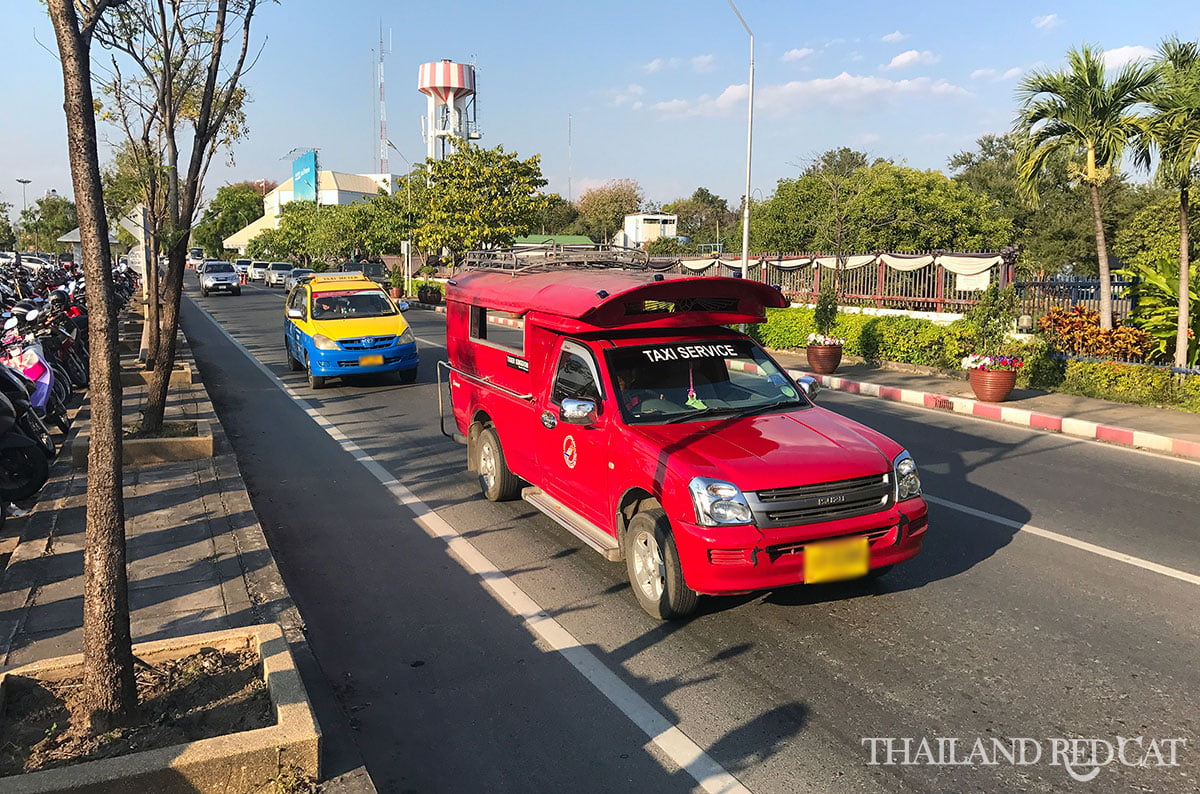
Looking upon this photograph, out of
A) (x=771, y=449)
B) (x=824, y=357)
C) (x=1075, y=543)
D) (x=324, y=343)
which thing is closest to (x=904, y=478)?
(x=771, y=449)

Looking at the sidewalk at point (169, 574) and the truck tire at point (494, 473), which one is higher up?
the truck tire at point (494, 473)

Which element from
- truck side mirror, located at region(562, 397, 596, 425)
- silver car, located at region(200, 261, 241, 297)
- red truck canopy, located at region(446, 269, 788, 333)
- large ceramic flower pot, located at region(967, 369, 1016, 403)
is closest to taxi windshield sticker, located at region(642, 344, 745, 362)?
red truck canopy, located at region(446, 269, 788, 333)

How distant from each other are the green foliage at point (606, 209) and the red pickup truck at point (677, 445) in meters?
83.1

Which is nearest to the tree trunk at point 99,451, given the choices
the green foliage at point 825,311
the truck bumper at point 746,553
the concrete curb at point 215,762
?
the concrete curb at point 215,762

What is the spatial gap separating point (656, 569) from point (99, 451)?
3086 millimetres

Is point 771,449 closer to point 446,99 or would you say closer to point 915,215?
point 915,215

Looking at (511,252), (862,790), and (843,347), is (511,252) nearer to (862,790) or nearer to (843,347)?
(862,790)

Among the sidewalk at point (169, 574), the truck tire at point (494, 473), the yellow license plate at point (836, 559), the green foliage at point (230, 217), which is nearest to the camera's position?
the sidewalk at point (169, 574)

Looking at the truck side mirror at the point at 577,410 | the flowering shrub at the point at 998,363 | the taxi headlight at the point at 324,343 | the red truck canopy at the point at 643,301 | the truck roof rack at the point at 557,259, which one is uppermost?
the truck roof rack at the point at 557,259

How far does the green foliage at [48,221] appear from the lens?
70.2 m

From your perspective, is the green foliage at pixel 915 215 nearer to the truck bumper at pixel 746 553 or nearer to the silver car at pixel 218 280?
the silver car at pixel 218 280

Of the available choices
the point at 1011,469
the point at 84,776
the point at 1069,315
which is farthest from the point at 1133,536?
the point at 1069,315

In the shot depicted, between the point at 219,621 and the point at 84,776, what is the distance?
2.10m

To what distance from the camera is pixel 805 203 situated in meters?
54.4
